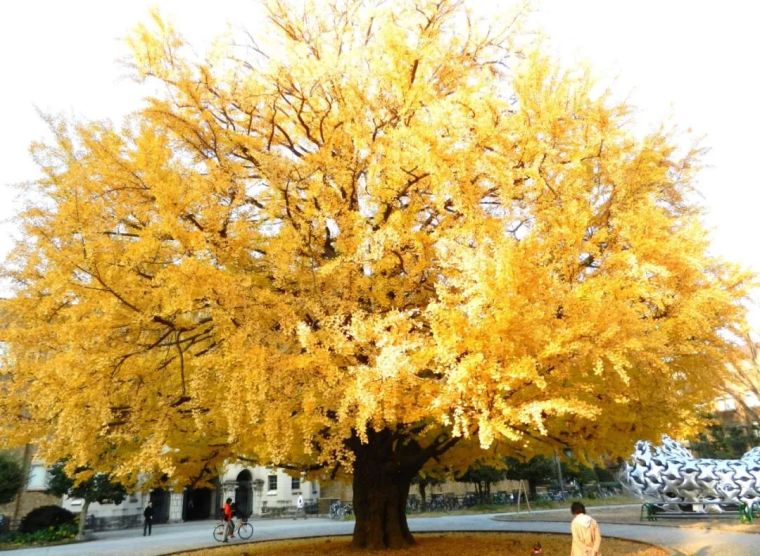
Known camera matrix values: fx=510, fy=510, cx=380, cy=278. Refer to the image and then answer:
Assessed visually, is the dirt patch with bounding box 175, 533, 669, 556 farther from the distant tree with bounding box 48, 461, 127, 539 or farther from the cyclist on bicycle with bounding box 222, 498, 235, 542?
the distant tree with bounding box 48, 461, 127, 539

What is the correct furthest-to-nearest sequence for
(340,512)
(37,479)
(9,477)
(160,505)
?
(160,505) → (340,512) → (37,479) → (9,477)

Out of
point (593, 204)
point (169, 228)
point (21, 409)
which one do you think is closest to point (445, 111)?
point (593, 204)

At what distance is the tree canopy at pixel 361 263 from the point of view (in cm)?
610

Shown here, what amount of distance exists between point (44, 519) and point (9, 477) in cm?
320

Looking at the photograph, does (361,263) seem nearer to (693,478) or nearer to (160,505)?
(693,478)

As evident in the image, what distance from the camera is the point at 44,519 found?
2306cm

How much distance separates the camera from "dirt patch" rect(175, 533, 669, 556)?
1070cm

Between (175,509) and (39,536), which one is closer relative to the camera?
(39,536)

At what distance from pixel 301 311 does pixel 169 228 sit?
223cm

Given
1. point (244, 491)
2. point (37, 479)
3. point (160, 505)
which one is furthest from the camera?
point (244, 491)

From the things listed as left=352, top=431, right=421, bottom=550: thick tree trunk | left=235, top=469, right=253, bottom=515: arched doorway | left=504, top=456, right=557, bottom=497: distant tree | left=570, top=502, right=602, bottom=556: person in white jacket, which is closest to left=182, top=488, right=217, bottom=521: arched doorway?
left=235, top=469, right=253, bottom=515: arched doorway

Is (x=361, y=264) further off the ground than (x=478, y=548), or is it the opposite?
(x=361, y=264)

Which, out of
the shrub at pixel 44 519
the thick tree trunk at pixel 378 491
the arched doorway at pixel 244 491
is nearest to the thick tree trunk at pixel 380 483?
the thick tree trunk at pixel 378 491

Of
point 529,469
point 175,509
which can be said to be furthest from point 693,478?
point 175,509
